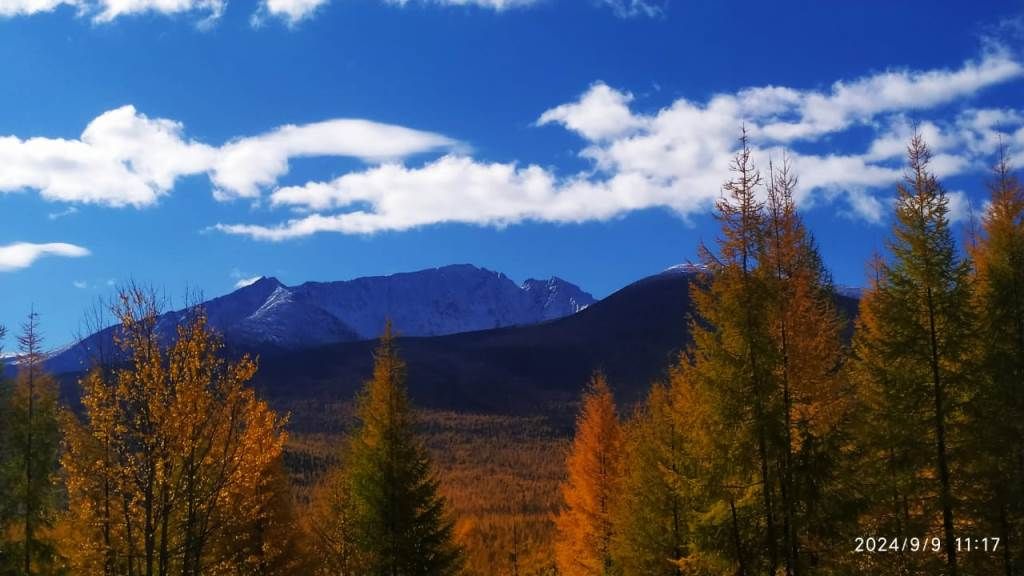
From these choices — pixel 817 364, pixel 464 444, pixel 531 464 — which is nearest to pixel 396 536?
pixel 817 364

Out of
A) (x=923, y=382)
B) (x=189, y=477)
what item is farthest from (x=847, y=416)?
(x=189, y=477)

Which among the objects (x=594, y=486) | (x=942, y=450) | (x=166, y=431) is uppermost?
(x=166, y=431)

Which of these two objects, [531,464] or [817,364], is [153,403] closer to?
[817,364]

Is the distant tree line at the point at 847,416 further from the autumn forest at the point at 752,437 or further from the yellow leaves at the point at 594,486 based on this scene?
the yellow leaves at the point at 594,486

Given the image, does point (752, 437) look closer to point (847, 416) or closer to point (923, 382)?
point (847, 416)

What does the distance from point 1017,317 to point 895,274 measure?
16.0 feet

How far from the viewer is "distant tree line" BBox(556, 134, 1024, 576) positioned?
16.5 metres

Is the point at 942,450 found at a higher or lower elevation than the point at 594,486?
higher

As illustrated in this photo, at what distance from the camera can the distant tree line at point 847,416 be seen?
16.5 metres

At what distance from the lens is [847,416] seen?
56.9 feet
